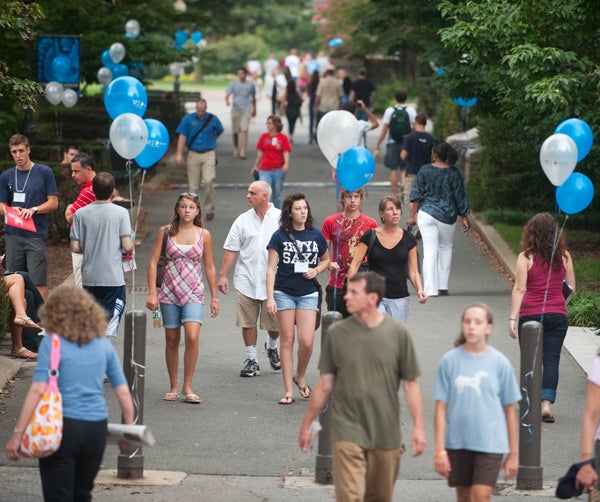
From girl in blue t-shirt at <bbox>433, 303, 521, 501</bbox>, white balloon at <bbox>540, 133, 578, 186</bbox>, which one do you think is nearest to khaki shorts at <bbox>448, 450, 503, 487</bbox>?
girl in blue t-shirt at <bbox>433, 303, 521, 501</bbox>

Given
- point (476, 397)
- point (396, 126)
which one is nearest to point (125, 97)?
point (476, 397)

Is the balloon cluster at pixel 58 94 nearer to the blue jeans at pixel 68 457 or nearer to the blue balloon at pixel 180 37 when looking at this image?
the blue balloon at pixel 180 37

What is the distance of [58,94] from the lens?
21.6m

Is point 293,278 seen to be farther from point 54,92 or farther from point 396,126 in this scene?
point 54,92

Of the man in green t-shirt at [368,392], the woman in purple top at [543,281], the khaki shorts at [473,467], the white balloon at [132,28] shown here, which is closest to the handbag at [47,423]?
the man in green t-shirt at [368,392]

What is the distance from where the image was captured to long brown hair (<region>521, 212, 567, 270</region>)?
973 cm

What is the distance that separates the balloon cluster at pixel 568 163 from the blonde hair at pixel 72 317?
445 centimetres

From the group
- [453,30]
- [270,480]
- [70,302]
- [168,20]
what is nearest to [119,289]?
[270,480]

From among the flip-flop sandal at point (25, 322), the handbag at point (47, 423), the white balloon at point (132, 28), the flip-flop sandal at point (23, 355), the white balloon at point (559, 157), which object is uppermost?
the white balloon at point (132, 28)

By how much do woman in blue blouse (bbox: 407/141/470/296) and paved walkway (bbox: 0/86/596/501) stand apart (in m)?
0.52

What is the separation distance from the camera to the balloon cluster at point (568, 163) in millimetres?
9773

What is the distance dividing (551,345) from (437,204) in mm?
5144

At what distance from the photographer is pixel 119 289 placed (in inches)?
429

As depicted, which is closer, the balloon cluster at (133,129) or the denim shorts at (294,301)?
the denim shorts at (294,301)
